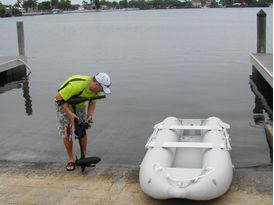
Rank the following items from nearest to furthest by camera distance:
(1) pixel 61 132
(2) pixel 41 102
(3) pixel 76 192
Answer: (3) pixel 76 192, (1) pixel 61 132, (2) pixel 41 102

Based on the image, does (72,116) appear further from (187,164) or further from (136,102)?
(136,102)

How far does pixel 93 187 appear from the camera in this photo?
5.94m

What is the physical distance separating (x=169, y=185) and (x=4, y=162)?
3148 mm

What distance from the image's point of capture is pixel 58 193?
580 centimetres

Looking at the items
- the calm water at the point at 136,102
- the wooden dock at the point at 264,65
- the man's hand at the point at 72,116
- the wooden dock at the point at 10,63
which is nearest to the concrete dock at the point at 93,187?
the man's hand at the point at 72,116

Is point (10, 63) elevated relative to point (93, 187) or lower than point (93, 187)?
elevated

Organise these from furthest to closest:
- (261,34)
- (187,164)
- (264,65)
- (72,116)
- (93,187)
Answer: (261,34) → (264,65) → (187,164) → (72,116) → (93,187)

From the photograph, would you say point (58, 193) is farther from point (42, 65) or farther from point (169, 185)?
point (42, 65)

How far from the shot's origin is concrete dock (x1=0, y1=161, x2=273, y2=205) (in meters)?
5.52

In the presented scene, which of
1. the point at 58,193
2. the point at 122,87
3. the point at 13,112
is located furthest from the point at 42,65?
the point at 58,193

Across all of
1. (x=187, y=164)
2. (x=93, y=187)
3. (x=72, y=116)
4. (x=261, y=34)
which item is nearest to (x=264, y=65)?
(x=261, y=34)

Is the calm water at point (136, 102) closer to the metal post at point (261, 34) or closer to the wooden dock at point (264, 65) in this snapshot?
the wooden dock at point (264, 65)

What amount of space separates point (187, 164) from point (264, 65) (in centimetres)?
874

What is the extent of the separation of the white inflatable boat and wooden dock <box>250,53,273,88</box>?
5.35 metres
